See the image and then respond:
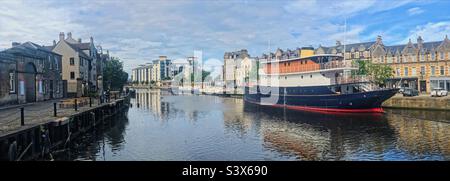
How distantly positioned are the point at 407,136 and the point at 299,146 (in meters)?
8.79

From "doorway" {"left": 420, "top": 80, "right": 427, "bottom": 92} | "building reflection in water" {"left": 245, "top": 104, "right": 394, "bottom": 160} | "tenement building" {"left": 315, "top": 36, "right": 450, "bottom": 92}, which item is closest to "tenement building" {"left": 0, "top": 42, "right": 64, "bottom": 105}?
"building reflection in water" {"left": 245, "top": 104, "right": 394, "bottom": 160}

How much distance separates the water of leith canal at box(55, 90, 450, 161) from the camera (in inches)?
763

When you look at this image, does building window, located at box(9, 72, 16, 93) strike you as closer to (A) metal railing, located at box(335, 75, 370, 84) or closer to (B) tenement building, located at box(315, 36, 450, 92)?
(A) metal railing, located at box(335, 75, 370, 84)

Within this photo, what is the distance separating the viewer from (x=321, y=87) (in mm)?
43531

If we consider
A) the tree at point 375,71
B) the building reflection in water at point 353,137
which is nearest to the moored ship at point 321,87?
the building reflection in water at point 353,137

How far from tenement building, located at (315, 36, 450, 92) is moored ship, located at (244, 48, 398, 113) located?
26306 mm

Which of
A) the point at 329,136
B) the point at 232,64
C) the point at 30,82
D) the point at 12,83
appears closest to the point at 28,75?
the point at 30,82

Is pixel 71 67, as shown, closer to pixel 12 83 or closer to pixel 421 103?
pixel 12 83

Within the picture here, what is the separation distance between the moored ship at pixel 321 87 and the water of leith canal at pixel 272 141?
6030 millimetres

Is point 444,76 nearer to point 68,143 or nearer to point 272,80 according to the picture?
point 272,80

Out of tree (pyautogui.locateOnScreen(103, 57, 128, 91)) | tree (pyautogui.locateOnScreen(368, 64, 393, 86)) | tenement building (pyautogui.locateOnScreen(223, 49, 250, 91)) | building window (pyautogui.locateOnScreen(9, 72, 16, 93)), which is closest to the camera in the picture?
building window (pyautogui.locateOnScreen(9, 72, 16, 93))

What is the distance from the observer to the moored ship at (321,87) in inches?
1567
